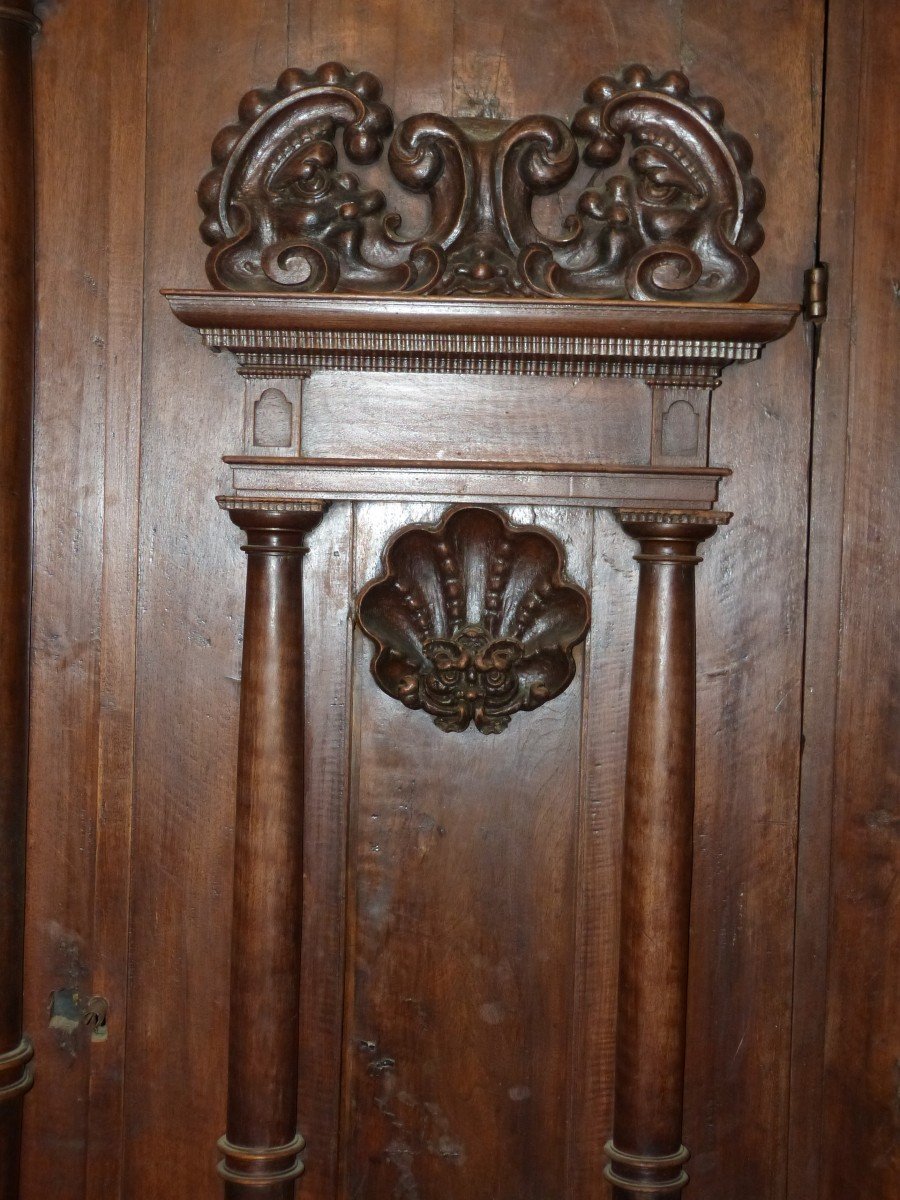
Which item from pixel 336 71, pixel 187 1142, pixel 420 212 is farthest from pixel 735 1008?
pixel 336 71

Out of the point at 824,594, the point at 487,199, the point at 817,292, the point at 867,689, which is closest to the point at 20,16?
the point at 487,199

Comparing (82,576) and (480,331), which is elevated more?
(480,331)

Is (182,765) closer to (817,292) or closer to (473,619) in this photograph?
(473,619)

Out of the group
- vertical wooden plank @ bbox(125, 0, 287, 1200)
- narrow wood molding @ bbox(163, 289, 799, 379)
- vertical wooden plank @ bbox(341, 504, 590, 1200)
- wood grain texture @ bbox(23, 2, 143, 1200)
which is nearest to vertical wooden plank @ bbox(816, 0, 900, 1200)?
narrow wood molding @ bbox(163, 289, 799, 379)

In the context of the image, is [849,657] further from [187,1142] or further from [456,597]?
[187,1142]

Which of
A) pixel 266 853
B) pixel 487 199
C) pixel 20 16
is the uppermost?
pixel 20 16

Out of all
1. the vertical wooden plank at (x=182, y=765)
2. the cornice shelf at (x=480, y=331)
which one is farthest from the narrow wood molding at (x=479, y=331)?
the vertical wooden plank at (x=182, y=765)

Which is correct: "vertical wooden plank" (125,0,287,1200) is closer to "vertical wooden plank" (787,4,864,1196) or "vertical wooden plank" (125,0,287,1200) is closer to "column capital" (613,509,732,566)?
"column capital" (613,509,732,566)

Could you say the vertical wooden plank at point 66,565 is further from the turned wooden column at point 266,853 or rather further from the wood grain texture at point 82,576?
the turned wooden column at point 266,853

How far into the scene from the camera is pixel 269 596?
152 cm

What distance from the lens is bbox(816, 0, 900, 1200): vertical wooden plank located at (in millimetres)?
1552

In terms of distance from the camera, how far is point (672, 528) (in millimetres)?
1510

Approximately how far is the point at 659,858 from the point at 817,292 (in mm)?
725

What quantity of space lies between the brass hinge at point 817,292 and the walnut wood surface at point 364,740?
0.02 m
